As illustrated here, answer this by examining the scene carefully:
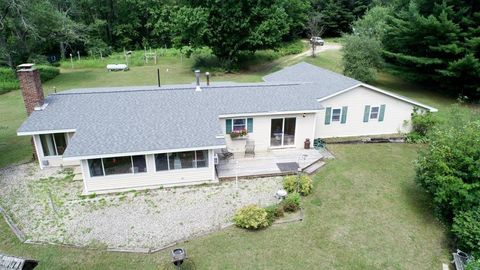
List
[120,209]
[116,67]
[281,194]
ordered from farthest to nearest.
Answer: [116,67] → [281,194] → [120,209]

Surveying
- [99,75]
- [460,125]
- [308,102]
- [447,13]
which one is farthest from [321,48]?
[460,125]

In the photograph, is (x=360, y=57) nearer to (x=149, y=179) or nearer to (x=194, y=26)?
(x=194, y=26)

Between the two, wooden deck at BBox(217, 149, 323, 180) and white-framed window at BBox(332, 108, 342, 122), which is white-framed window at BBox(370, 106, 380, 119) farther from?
wooden deck at BBox(217, 149, 323, 180)

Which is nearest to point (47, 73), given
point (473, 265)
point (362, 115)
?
point (362, 115)

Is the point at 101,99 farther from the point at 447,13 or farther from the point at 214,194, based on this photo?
the point at 447,13

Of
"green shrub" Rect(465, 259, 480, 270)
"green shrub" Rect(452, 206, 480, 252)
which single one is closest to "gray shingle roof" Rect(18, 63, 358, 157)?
"green shrub" Rect(452, 206, 480, 252)
